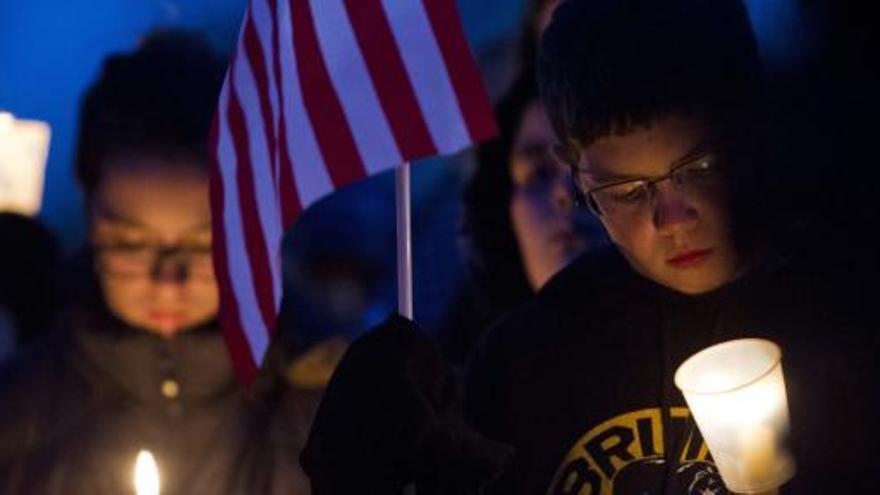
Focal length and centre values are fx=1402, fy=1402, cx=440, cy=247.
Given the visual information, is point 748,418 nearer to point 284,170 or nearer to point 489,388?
point 489,388

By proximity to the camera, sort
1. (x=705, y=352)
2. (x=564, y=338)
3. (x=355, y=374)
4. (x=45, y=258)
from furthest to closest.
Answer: (x=45, y=258) → (x=564, y=338) → (x=355, y=374) → (x=705, y=352)

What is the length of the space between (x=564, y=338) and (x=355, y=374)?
1.90ft

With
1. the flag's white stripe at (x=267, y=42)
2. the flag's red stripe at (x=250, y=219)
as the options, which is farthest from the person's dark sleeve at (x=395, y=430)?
the flag's white stripe at (x=267, y=42)

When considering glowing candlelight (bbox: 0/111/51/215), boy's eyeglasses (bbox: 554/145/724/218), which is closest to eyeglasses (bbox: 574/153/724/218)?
boy's eyeglasses (bbox: 554/145/724/218)

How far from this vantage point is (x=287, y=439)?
10.8 feet

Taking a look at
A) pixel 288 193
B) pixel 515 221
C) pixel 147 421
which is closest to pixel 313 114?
pixel 288 193

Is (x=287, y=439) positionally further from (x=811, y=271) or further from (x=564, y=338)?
(x=811, y=271)

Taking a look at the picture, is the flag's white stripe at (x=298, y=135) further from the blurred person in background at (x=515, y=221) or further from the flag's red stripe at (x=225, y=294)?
the blurred person in background at (x=515, y=221)

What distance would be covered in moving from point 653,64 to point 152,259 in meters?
1.37

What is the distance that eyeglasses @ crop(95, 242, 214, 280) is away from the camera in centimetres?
314

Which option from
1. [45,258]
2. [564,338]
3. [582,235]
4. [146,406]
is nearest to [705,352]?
[564,338]

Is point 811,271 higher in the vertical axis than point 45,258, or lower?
lower

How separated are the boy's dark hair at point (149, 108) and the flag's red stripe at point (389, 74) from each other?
927mm

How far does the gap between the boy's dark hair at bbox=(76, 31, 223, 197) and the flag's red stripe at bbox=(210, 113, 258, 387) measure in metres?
0.52
